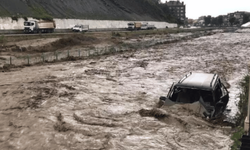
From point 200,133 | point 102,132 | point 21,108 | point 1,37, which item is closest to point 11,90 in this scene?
point 21,108

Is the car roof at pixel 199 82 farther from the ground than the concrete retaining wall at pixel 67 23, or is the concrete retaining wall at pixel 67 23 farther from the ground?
the concrete retaining wall at pixel 67 23

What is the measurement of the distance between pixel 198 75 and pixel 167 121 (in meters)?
2.63

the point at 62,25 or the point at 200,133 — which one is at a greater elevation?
the point at 62,25

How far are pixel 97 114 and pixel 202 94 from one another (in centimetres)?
463

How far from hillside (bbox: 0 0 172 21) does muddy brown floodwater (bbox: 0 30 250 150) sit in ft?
120

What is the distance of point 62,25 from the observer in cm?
5931

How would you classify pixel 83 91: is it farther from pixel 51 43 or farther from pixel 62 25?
pixel 62 25

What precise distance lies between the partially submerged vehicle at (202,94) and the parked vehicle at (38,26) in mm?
38013

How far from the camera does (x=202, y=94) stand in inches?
388

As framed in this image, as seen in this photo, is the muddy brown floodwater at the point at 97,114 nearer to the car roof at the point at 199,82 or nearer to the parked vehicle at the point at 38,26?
the car roof at the point at 199,82

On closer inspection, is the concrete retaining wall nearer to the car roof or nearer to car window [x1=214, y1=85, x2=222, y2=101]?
the car roof

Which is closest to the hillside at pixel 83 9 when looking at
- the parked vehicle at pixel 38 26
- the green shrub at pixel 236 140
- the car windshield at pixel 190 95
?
the parked vehicle at pixel 38 26

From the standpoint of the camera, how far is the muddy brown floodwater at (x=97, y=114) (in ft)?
28.8

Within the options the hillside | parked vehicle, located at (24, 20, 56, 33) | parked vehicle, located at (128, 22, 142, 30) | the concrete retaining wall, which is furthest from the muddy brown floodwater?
parked vehicle, located at (128, 22, 142, 30)
